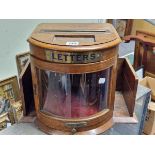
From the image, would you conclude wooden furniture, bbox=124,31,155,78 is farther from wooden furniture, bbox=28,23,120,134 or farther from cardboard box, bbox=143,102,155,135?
wooden furniture, bbox=28,23,120,134

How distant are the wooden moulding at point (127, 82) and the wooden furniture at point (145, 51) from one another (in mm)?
688

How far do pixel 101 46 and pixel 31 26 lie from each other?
68 centimetres

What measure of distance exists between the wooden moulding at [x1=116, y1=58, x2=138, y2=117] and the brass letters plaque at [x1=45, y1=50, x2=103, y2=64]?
0.23m

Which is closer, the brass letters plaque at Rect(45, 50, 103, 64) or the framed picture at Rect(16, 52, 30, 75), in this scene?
the brass letters plaque at Rect(45, 50, 103, 64)

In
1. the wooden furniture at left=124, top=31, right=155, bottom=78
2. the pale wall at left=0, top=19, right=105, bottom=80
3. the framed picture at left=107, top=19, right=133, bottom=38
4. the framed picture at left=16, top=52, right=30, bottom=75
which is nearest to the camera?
the pale wall at left=0, top=19, right=105, bottom=80

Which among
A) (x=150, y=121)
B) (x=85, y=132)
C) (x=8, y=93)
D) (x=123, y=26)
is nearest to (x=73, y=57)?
(x=85, y=132)

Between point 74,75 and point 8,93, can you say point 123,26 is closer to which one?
point 8,93

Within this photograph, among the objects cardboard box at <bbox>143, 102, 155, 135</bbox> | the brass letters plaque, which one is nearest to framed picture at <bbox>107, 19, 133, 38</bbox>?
cardboard box at <bbox>143, 102, 155, 135</bbox>

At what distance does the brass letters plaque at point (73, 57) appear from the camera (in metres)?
0.66

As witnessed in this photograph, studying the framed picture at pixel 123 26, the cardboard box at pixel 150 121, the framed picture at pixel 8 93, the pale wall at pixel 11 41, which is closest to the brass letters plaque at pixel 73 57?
the pale wall at pixel 11 41

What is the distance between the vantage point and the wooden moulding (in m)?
0.86

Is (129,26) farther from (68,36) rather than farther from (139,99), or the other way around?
(68,36)

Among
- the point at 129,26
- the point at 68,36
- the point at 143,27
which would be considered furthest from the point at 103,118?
the point at 129,26

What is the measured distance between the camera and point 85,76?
0.73 metres
